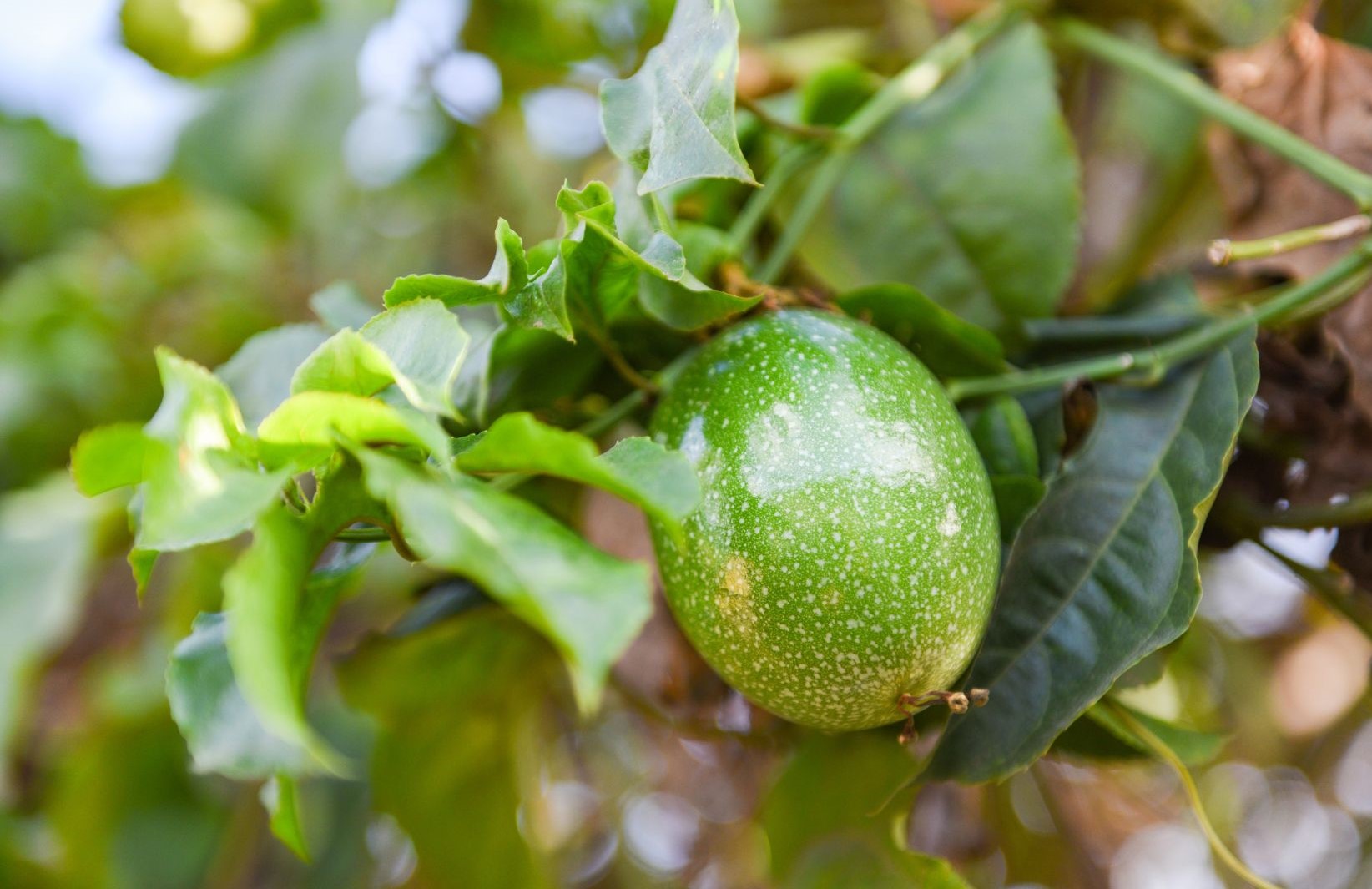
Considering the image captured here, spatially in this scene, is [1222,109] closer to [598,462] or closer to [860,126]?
[860,126]

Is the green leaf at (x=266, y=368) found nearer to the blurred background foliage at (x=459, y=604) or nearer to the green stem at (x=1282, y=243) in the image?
the blurred background foliage at (x=459, y=604)

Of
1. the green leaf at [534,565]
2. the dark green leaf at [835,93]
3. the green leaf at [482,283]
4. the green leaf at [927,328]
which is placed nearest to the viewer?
the green leaf at [534,565]

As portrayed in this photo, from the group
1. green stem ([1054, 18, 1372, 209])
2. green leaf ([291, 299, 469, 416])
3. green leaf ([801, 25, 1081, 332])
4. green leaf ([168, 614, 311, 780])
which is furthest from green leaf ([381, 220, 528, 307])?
green stem ([1054, 18, 1372, 209])

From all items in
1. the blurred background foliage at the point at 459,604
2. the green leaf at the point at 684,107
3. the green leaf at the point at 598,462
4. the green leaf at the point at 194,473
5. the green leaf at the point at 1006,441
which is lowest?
the blurred background foliage at the point at 459,604

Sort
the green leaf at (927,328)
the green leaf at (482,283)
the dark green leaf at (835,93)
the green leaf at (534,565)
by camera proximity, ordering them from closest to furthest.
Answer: the green leaf at (534,565), the green leaf at (482,283), the green leaf at (927,328), the dark green leaf at (835,93)

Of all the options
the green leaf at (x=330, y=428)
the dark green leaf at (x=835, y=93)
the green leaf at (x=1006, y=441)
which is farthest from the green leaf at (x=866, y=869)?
the dark green leaf at (x=835, y=93)

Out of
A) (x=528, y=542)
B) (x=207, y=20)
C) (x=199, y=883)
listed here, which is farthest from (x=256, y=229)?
(x=528, y=542)

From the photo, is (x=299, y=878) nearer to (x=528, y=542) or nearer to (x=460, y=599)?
(x=460, y=599)
